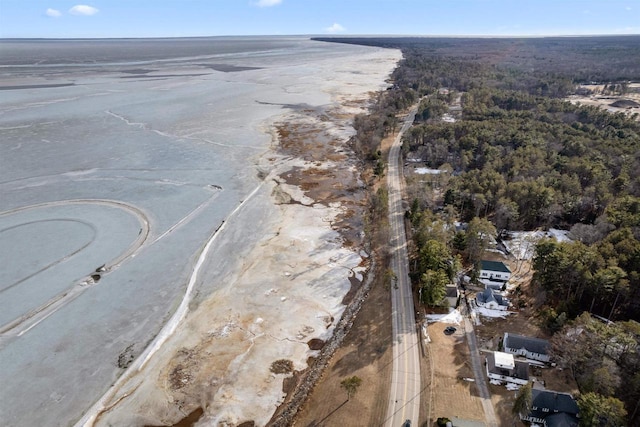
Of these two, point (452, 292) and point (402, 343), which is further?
point (452, 292)

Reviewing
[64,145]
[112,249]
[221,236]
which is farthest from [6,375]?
[64,145]

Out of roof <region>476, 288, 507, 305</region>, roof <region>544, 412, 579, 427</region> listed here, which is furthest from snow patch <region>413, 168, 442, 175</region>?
roof <region>544, 412, 579, 427</region>

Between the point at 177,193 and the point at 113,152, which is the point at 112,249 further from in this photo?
the point at 113,152

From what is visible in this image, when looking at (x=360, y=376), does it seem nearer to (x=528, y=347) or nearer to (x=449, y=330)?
(x=449, y=330)

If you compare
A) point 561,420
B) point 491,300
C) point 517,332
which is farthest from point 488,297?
point 561,420

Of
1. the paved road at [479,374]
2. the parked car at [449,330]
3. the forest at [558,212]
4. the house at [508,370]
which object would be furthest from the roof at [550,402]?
the parked car at [449,330]

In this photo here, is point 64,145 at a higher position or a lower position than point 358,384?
higher

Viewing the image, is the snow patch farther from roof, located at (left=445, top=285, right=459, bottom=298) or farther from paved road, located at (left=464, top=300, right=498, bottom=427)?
paved road, located at (left=464, top=300, right=498, bottom=427)
